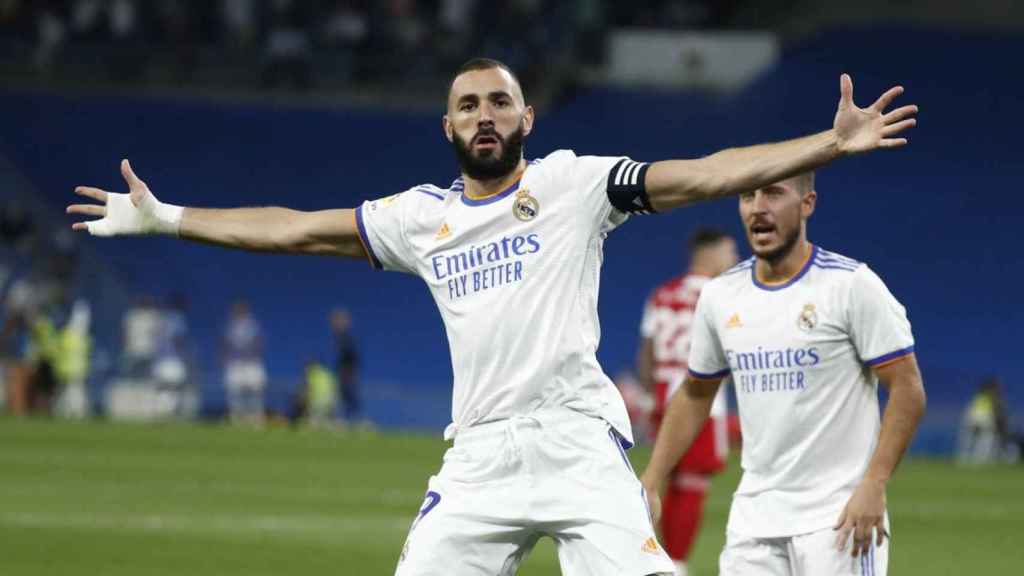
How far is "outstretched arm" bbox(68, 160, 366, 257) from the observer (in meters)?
6.75

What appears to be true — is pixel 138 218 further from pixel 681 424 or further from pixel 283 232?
pixel 681 424

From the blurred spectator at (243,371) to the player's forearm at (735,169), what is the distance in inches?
1076

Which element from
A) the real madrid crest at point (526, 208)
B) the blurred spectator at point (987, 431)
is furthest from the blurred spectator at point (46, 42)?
the real madrid crest at point (526, 208)

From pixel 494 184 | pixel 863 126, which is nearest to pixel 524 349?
pixel 494 184

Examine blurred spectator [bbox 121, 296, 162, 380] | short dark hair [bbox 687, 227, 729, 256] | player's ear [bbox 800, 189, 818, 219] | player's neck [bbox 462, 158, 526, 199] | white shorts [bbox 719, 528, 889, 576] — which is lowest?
white shorts [bbox 719, 528, 889, 576]

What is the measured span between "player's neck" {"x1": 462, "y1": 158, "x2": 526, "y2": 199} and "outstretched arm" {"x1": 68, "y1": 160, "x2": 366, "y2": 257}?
0.51 m

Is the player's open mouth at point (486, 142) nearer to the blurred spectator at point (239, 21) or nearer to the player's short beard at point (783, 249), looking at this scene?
the player's short beard at point (783, 249)

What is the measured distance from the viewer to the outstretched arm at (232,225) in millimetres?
6754

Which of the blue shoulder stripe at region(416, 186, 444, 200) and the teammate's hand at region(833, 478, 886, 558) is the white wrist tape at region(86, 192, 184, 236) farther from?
the teammate's hand at region(833, 478, 886, 558)

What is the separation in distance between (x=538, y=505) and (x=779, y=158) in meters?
1.40

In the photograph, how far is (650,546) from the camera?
20.2ft

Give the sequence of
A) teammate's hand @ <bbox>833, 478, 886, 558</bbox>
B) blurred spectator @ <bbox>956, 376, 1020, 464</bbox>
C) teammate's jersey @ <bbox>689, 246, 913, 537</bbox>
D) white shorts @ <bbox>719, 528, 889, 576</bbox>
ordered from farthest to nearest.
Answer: blurred spectator @ <bbox>956, 376, 1020, 464</bbox>, teammate's jersey @ <bbox>689, 246, 913, 537</bbox>, white shorts @ <bbox>719, 528, 889, 576</bbox>, teammate's hand @ <bbox>833, 478, 886, 558</bbox>

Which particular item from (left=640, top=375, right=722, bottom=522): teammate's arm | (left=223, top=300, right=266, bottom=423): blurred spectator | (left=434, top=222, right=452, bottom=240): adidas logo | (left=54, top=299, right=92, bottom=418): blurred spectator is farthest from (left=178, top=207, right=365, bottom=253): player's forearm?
(left=223, top=300, right=266, bottom=423): blurred spectator

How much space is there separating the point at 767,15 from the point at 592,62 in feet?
13.7
